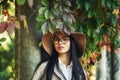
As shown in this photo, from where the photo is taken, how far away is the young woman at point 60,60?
2916 millimetres

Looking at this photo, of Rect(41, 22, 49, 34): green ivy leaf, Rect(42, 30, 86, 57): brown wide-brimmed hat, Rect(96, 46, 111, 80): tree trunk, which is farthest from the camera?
Rect(96, 46, 111, 80): tree trunk

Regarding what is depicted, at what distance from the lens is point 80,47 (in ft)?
9.96

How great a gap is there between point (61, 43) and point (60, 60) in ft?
0.36

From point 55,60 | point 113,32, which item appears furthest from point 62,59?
point 113,32

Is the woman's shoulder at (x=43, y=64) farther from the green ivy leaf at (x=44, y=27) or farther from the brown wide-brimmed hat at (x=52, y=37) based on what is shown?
the green ivy leaf at (x=44, y=27)

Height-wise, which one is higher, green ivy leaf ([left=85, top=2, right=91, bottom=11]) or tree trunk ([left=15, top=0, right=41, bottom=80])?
green ivy leaf ([left=85, top=2, right=91, bottom=11])

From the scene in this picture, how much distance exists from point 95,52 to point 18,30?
3.41 feet

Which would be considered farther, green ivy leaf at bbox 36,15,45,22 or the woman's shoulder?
the woman's shoulder

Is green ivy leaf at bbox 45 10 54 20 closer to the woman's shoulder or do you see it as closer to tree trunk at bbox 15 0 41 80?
tree trunk at bbox 15 0 41 80

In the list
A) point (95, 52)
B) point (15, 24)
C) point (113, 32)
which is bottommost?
point (95, 52)

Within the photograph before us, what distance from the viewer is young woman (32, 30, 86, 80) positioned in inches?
115

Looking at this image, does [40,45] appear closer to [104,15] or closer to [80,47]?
[80,47]

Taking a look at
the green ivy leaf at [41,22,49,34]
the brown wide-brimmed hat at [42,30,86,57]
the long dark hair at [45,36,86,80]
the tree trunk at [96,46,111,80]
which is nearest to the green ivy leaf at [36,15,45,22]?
the green ivy leaf at [41,22,49,34]

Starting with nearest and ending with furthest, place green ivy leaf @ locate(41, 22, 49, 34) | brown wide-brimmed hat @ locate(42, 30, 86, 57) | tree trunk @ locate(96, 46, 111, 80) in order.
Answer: green ivy leaf @ locate(41, 22, 49, 34)
brown wide-brimmed hat @ locate(42, 30, 86, 57)
tree trunk @ locate(96, 46, 111, 80)
